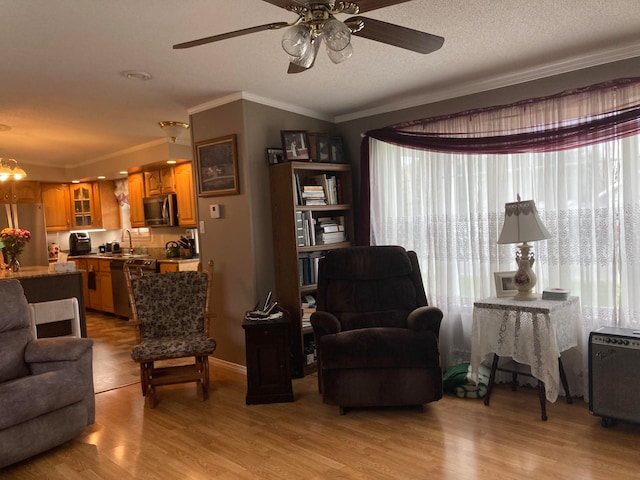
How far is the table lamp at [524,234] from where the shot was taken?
303cm

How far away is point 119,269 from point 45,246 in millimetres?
1523

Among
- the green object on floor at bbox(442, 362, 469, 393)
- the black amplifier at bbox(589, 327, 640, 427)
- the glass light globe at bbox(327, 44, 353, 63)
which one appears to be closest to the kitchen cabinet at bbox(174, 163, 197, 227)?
the green object on floor at bbox(442, 362, 469, 393)

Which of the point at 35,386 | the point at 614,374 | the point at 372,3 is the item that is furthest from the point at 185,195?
the point at 614,374

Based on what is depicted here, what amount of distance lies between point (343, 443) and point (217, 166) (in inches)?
98.5

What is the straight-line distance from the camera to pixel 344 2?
1.66 meters

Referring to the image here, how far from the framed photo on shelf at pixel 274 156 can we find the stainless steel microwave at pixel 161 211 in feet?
8.29

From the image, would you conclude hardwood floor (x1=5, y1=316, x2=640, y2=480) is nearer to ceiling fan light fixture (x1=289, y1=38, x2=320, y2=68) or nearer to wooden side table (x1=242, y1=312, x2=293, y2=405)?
wooden side table (x1=242, y1=312, x2=293, y2=405)

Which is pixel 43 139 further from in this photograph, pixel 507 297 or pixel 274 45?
pixel 507 297

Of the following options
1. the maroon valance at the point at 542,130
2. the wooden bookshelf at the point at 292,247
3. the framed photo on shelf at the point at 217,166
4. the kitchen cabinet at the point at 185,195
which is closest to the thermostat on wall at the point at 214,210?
the framed photo on shelf at the point at 217,166

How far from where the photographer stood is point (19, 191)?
6.87 metres

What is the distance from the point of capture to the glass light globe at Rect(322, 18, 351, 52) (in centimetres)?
163

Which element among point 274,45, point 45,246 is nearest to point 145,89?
point 274,45

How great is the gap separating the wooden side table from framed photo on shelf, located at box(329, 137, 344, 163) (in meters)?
1.74

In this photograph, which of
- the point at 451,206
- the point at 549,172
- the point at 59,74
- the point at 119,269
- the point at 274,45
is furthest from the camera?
the point at 119,269
